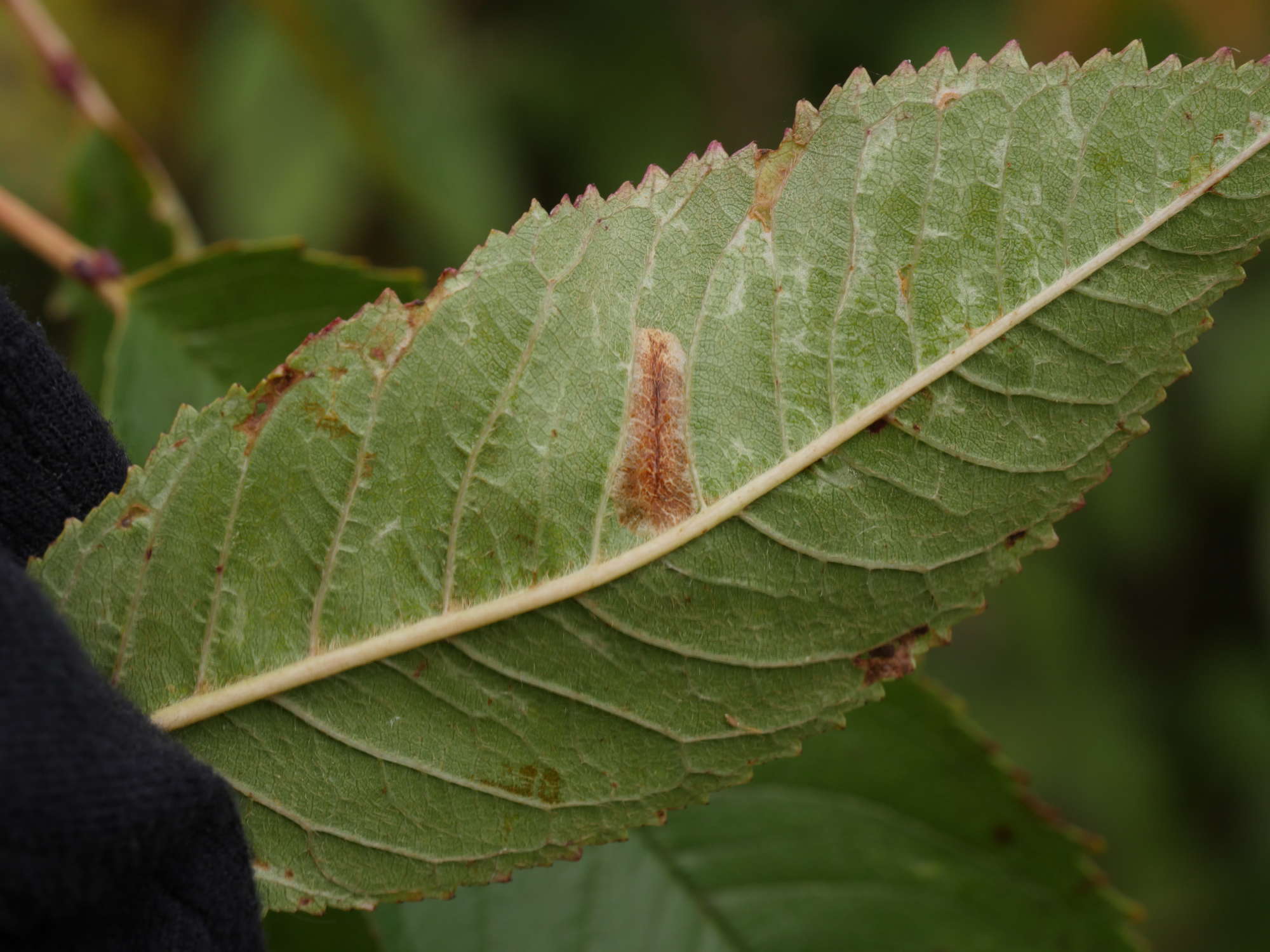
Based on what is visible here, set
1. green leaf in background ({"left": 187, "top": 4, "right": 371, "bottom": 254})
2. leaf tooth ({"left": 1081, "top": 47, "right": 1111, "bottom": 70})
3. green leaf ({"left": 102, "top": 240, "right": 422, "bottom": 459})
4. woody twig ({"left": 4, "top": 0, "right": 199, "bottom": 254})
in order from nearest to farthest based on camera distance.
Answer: leaf tooth ({"left": 1081, "top": 47, "right": 1111, "bottom": 70}) → green leaf ({"left": 102, "top": 240, "right": 422, "bottom": 459}) → woody twig ({"left": 4, "top": 0, "right": 199, "bottom": 254}) → green leaf in background ({"left": 187, "top": 4, "right": 371, "bottom": 254})

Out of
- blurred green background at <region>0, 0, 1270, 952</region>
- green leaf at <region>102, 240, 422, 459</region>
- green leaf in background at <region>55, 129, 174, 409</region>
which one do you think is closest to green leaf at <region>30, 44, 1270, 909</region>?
green leaf at <region>102, 240, 422, 459</region>

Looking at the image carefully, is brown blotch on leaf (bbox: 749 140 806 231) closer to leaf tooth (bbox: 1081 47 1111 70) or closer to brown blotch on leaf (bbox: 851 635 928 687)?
leaf tooth (bbox: 1081 47 1111 70)

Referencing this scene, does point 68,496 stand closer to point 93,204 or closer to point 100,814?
point 100,814

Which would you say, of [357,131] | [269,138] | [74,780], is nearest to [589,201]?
[74,780]

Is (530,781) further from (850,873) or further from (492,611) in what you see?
(850,873)

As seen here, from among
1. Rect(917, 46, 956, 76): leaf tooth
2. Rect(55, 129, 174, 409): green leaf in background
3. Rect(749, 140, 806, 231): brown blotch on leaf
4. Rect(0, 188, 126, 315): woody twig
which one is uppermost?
Rect(55, 129, 174, 409): green leaf in background

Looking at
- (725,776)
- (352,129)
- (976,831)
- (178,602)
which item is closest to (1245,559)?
(976,831)

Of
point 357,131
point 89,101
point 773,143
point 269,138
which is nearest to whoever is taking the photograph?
point 89,101
